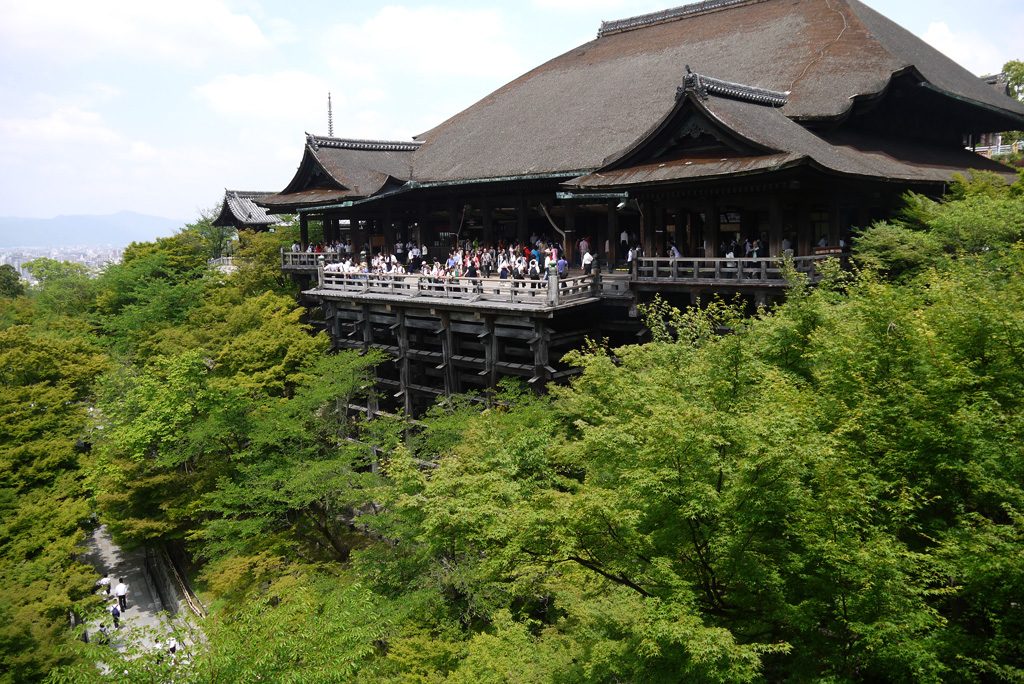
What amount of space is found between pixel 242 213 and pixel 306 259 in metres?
16.1

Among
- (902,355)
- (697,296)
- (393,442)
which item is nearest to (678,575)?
(902,355)

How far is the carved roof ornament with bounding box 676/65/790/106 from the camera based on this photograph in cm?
1862

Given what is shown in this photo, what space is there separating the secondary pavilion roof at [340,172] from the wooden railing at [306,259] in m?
2.08

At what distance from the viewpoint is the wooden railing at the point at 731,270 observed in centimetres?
1748

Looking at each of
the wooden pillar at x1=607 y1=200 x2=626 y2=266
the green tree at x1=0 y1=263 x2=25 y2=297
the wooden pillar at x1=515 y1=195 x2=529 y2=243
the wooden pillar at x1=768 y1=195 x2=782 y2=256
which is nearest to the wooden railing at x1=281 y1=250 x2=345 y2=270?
the wooden pillar at x1=515 y1=195 x2=529 y2=243

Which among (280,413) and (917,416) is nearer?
(917,416)

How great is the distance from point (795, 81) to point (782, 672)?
19.6 meters

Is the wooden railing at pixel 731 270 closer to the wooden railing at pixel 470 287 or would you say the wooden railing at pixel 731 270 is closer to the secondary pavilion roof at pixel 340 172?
the wooden railing at pixel 470 287

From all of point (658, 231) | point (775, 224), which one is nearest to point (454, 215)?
point (658, 231)

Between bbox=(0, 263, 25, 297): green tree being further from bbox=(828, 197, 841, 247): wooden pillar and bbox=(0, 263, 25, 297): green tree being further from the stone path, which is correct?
bbox=(828, 197, 841, 247): wooden pillar

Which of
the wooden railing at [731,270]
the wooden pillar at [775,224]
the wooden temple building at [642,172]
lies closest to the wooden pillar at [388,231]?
the wooden temple building at [642,172]

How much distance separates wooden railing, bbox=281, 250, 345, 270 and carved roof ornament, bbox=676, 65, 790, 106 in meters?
17.8

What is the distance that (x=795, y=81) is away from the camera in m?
23.8

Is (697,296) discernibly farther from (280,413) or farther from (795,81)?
(280,413)
